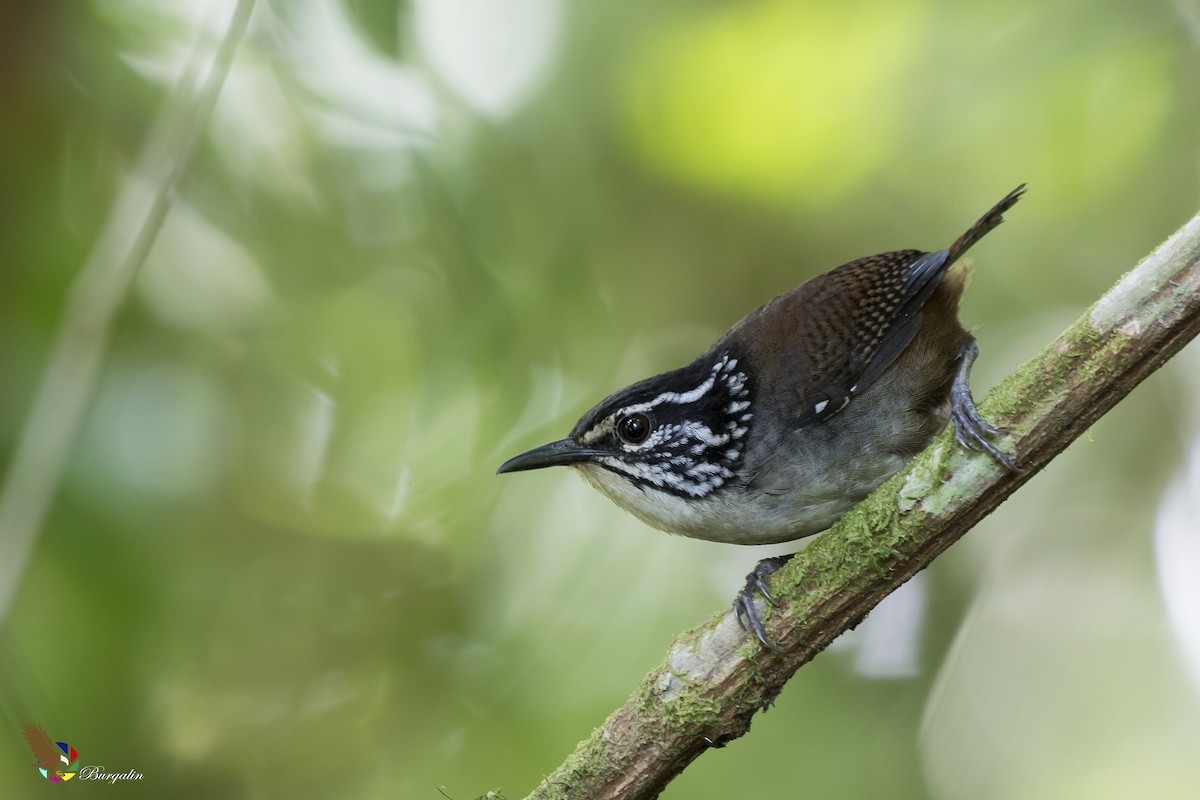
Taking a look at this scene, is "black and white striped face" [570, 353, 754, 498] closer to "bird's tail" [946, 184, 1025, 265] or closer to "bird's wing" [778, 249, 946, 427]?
"bird's wing" [778, 249, 946, 427]

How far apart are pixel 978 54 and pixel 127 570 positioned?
14.9ft

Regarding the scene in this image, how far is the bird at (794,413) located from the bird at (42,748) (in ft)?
5.94

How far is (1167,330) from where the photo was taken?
7.61 ft

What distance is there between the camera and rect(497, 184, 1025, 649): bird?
3.27 meters

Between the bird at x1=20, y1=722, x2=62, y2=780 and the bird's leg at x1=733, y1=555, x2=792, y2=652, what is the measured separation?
2.34m

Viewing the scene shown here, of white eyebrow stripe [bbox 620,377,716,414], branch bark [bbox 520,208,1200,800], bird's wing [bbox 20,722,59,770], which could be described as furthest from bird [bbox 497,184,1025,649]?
bird's wing [bbox 20,722,59,770]

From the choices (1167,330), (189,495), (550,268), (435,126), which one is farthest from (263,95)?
(1167,330)

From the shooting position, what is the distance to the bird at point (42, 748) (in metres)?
3.21

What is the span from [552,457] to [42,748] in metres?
1.99

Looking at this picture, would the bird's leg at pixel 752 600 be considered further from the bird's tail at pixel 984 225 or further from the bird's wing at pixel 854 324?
the bird's tail at pixel 984 225

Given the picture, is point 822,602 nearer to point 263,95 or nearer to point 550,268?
point 550,268

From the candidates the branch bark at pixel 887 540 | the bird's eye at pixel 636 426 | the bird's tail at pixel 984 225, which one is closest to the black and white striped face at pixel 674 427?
the bird's eye at pixel 636 426

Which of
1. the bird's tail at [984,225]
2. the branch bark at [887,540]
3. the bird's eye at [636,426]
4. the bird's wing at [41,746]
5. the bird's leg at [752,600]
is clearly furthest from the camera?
the bird's eye at [636,426]

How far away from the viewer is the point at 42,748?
10.8ft
